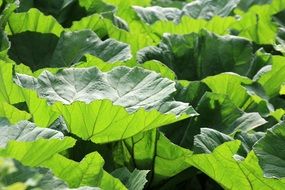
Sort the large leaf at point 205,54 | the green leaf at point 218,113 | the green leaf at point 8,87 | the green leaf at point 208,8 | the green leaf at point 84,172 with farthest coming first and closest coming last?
the green leaf at point 208,8, the large leaf at point 205,54, the green leaf at point 218,113, the green leaf at point 8,87, the green leaf at point 84,172

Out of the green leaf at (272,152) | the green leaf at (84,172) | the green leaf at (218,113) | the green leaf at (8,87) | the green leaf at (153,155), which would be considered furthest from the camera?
the green leaf at (218,113)

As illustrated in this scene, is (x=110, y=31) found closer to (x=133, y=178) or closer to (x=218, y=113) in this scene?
(x=218, y=113)

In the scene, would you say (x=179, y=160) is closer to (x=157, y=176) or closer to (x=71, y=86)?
(x=157, y=176)

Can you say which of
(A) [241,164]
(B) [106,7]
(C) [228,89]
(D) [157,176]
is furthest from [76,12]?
(A) [241,164]

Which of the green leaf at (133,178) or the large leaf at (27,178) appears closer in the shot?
the large leaf at (27,178)

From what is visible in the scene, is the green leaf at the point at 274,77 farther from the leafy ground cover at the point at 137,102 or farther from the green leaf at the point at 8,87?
the green leaf at the point at 8,87

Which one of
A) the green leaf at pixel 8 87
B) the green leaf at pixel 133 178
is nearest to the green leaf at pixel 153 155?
the green leaf at pixel 133 178

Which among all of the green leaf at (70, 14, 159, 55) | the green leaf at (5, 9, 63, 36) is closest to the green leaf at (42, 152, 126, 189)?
the green leaf at (5, 9, 63, 36)

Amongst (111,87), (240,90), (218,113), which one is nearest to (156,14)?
(240,90)
